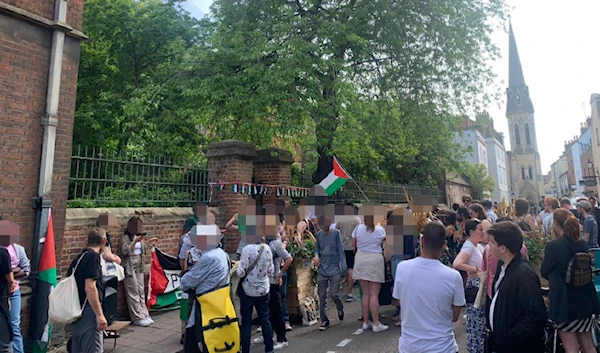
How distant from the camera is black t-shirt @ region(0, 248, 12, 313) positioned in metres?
4.14

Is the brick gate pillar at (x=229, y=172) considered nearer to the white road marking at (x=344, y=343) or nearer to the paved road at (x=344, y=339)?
the paved road at (x=344, y=339)

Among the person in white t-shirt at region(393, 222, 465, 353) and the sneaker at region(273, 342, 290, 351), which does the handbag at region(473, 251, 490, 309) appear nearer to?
the person in white t-shirt at region(393, 222, 465, 353)

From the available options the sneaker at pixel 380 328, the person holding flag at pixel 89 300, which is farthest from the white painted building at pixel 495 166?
the person holding flag at pixel 89 300

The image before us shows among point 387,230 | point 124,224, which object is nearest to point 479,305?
point 387,230

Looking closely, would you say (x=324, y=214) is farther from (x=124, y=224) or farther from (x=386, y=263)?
(x=124, y=224)

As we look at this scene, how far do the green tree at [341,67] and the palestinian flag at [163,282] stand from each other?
469cm

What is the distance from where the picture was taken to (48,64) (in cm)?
604

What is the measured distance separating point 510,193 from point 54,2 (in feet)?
281

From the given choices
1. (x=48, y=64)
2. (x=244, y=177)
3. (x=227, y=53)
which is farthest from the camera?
(x=227, y=53)

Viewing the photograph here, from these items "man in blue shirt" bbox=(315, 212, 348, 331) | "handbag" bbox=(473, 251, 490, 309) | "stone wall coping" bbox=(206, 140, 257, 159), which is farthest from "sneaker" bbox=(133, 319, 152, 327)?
"handbag" bbox=(473, 251, 490, 309)

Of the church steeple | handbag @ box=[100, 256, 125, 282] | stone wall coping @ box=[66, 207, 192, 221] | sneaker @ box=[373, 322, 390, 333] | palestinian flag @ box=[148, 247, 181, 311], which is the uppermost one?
the church steeple

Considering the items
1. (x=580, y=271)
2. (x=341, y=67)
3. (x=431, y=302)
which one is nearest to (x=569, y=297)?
(x=580, y=271)

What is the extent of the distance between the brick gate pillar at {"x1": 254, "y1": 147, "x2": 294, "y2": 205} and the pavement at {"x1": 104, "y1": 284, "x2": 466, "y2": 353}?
4.23m

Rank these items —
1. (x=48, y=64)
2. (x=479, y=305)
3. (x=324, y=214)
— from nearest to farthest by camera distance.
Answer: (x=479, y=305), (x=48, y=64), (x=324, y=214)
